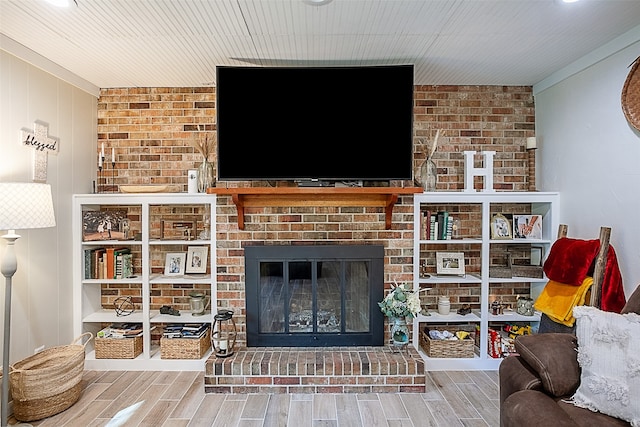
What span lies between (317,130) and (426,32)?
3.26 feet

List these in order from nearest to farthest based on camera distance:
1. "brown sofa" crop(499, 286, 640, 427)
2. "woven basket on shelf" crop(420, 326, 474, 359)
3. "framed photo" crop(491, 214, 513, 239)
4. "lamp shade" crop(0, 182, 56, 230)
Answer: "brown sofa" crop(499, 286, 640, 427) < "lamp shade" crop(0, 182, 56, 230) < "woven basket on shelf" crop(420, 326, 474, 359) < "framed photo" crop(491, 214, 513, 239)

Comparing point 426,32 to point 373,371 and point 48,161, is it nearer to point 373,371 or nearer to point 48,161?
point 373,371

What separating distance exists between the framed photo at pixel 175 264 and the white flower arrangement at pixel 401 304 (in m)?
1.80

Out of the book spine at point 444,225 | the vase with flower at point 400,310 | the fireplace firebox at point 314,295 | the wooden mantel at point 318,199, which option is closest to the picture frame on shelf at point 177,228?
the wooden mantel at point 318,199

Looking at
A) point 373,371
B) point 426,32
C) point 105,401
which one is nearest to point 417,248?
point 373,371

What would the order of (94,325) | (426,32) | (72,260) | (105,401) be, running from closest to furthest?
(426,32)
(105,401)
(72,260)
(94,325)

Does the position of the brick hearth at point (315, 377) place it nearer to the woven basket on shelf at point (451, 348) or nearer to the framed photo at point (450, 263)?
the woven basket on shelf at point (451, 348)

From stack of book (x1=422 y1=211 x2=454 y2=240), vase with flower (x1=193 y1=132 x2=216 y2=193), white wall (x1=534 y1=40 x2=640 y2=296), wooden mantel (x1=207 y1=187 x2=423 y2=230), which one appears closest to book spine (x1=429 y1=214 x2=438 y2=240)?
stack of book (x1=422 y1=211 x2=454 y2=240)

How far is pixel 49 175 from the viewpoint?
3.04 m

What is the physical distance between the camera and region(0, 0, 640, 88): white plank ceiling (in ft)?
7.39

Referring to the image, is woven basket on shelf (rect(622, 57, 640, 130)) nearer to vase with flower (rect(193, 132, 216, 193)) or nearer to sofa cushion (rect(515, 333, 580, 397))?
sofa cushion (rect(515, 333, 580, 397))

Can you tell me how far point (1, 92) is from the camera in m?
2.58

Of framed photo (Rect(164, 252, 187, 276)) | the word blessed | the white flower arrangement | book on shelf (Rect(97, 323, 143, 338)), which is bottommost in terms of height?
book on shelf (Rect(97, 323, 143, 338))

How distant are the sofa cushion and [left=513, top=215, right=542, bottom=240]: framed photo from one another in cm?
152
